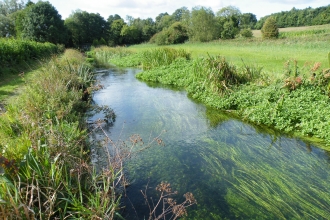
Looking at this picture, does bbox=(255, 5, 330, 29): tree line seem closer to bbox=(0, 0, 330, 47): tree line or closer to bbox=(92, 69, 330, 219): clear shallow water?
bbox=(0, 0, 330, 47): tree line

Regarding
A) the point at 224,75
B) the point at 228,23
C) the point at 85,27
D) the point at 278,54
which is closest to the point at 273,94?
the point at 224,75

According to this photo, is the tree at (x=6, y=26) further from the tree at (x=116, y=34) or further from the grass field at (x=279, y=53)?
the grass field at (x=279, y=53)

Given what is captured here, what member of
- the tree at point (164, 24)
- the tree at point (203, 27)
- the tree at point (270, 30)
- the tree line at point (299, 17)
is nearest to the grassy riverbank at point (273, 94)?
the tree at point (270, 30)

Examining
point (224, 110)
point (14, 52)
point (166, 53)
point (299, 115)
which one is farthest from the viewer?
point (166, 53)

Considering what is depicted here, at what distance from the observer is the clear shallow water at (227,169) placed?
3787 millimetres

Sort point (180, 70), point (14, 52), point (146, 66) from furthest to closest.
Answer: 1. point (146, 66)
2. point (14, 52)
3. point (180, 70)

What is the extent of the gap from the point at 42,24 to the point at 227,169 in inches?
1593

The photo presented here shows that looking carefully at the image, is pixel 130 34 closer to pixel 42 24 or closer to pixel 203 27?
pixel 203 27

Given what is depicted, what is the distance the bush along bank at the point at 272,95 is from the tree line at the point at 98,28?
32.0 meters

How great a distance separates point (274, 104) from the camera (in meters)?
6.99

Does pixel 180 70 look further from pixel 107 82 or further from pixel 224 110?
pixel 224 110

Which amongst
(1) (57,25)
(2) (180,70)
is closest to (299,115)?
(2) (180,70)

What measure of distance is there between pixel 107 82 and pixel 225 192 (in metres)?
11.4

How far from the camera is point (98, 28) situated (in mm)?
51062
